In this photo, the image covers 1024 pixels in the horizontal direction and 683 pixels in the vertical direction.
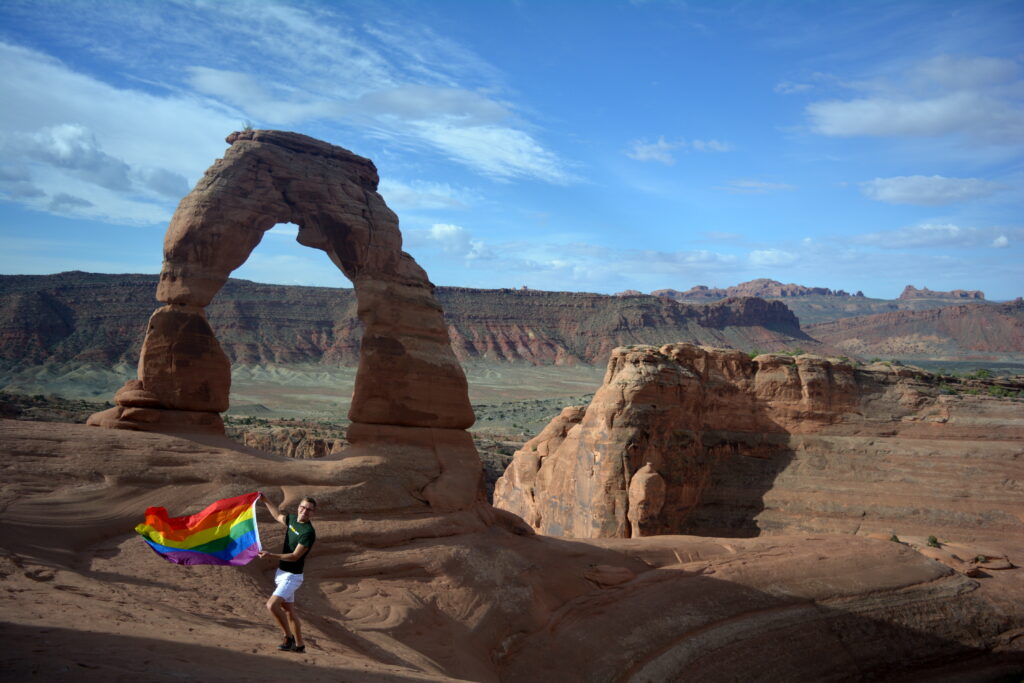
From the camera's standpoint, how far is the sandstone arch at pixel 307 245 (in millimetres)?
15766

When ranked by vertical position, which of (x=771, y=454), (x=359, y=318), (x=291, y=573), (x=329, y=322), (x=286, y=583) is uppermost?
(x=329, y=322)

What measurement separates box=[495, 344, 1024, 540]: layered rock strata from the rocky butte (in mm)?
3554

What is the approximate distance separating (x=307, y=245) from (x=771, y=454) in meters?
19.0

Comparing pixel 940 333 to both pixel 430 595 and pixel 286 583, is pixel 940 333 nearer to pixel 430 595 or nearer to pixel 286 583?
pixel 430 595

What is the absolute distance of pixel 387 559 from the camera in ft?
46.9

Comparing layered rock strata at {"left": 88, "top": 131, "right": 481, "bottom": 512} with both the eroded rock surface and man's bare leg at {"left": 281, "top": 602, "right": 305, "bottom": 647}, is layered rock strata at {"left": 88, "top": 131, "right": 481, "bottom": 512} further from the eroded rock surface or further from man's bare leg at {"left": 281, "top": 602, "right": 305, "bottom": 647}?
man's bare leg at {"left": 281, "top": 602, "right": 305, "bottom": 647}

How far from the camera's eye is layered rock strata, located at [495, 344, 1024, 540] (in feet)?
82.4

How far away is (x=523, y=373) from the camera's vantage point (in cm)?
12875

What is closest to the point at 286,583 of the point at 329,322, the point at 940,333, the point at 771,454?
the point at 771,454

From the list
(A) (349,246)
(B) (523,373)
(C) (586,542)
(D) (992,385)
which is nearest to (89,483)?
(A) (349,246)

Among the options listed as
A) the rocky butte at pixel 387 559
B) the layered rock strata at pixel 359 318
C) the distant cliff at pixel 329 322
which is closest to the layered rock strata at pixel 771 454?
the rocky butte at pixel 387 559

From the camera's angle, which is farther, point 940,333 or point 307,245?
point 940,333

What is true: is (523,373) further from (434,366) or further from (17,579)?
(17,579)

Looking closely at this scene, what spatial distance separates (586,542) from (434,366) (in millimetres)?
5822
